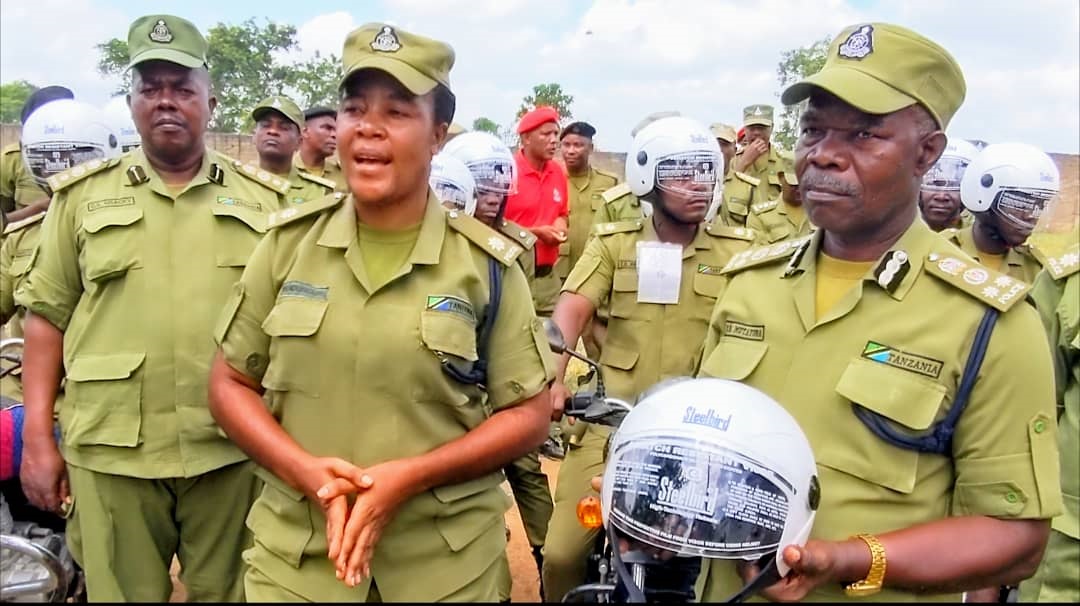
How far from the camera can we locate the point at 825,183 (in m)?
1.96

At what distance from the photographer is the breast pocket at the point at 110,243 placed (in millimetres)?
3000

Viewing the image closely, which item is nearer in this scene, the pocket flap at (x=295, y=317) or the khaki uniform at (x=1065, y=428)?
the pocket flap at (x=295, y=317)

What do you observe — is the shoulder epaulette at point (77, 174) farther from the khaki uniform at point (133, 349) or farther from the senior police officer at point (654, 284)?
the senior police officer at point (654, 284)

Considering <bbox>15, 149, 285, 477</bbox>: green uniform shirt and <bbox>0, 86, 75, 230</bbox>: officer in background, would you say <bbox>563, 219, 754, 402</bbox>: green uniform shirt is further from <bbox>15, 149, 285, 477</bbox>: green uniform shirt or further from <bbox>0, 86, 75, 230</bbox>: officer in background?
<bbox>0, 86, 75, 230</bbox>: officer in background

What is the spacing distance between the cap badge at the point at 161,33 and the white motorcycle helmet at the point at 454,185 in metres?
1.59

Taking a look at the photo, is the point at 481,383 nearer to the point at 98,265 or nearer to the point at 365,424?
the point at 365,424

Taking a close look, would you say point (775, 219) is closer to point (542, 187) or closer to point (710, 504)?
point (542, 187)

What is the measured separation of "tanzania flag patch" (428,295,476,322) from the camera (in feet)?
7.11

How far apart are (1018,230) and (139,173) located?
14.4 ft

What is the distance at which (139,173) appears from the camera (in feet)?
10.4

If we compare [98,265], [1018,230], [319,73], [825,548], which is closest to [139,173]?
[98,265]

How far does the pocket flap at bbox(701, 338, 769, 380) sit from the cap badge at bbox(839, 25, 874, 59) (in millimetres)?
692

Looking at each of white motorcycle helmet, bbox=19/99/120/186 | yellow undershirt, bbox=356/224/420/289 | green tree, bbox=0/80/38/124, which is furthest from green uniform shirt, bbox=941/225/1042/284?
green tree, bbox=0/80/38/124

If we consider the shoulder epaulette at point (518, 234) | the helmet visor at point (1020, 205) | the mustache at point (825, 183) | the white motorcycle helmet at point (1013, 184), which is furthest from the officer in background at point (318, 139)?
the mustache at point (825, 183)
